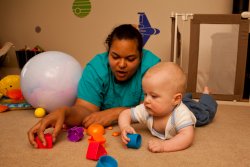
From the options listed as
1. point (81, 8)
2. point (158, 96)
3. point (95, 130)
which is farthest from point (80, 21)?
point (158, 96)

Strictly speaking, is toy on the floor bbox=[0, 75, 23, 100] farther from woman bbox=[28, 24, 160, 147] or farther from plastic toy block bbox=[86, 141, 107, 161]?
plastic toy block bbox=[86, 141, 107, 161]

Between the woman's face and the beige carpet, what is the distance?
0.24 m

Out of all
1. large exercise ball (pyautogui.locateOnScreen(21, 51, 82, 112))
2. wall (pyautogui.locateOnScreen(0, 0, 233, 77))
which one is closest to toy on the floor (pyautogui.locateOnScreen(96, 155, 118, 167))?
large exercise ball (pyautogui.locateOnScreen(21, 51, 82, 112))

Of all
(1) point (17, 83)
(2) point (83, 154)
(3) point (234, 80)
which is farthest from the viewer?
(3) point (234, 80)

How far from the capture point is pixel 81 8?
245 cm

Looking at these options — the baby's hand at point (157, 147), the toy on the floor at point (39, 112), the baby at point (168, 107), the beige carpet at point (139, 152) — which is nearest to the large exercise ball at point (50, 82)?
the toy on the floor at point (39, 112)

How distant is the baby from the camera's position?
35.9 inches

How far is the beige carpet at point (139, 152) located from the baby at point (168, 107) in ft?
0.12

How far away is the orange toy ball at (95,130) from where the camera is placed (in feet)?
3.45

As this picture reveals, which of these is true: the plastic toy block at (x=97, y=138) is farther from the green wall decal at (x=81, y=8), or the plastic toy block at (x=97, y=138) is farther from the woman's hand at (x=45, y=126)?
the green wall decal at (x=81, y=8)

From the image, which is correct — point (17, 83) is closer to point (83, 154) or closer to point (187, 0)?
point (83, 154)

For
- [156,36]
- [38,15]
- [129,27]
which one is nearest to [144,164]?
[129,27]

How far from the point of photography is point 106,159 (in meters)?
0.77

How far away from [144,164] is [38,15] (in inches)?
85.0
